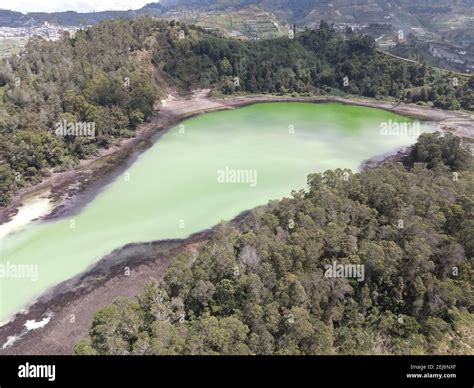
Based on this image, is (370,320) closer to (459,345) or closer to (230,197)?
(459,345)

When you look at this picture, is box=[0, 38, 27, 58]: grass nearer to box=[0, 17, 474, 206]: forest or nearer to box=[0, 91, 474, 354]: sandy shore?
box=[0, 17, 474, 206]: forest

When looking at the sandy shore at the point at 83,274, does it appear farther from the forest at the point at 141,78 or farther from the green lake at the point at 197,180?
the forest at the point at 141,78

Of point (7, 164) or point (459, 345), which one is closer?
point (459, 345)

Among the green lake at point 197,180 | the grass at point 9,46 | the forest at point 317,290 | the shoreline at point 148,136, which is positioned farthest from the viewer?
the grass at point 9,46

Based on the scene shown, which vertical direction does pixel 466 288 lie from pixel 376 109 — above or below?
below

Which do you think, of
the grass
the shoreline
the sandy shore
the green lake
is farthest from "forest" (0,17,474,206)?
the grass

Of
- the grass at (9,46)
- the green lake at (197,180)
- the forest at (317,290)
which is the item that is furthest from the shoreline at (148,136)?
the grass at (9,46)

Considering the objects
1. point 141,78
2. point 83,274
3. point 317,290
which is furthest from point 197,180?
point 141,78
